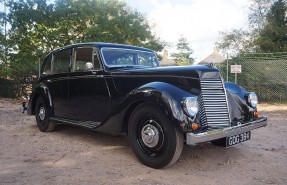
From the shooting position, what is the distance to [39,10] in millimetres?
13742

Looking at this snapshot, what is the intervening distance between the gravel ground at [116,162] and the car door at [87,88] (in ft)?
1.86

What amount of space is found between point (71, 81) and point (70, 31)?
9306 millimetres

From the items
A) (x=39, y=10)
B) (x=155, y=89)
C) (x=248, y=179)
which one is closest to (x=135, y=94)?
A: (x=155, y=89)

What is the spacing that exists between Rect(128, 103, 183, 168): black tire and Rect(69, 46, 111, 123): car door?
853 mm

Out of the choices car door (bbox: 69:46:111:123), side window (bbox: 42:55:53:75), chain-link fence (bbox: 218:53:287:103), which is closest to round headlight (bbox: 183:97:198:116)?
car door (bbox: 69:46:111:123)

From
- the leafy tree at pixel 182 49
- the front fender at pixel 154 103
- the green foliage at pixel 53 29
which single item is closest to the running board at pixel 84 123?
the front fender at pixel 154 103

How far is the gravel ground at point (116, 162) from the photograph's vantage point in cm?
352

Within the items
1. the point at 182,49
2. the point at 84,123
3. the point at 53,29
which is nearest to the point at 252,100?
the point at 84,123

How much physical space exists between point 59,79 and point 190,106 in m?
3.18

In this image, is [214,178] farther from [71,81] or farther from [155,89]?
[71,81]

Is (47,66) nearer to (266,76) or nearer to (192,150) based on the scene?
(192,150)

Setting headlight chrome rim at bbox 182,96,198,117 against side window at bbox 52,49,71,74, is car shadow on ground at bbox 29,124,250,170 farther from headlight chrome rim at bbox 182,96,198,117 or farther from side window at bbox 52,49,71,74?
side window at bbox 52,49,71,74

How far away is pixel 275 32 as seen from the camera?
1652cm

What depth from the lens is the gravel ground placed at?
11.5 ft
